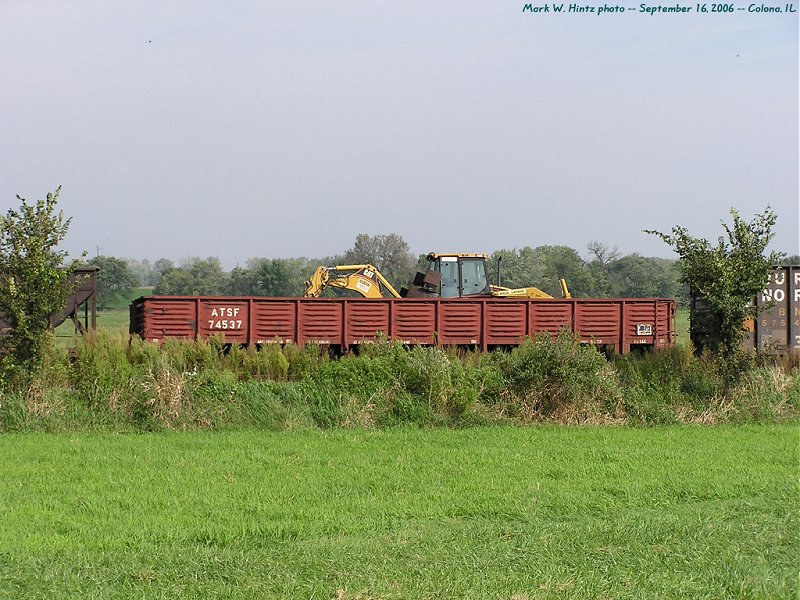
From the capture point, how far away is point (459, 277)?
28.1 meters

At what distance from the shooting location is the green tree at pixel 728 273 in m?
16.5

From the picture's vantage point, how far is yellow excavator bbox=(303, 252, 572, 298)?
28.0 meters

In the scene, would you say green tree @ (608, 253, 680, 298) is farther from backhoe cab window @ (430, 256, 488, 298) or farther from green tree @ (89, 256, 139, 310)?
backhoe cab window @ (430, 256, 488, 298)

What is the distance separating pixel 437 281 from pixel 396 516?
755 inches

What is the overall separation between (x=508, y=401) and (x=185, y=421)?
17.5 ft

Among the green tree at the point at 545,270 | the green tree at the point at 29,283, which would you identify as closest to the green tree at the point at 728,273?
the green tree at the point at 29,283

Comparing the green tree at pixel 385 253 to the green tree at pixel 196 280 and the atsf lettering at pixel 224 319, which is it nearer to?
the green tree at pixel 196 280

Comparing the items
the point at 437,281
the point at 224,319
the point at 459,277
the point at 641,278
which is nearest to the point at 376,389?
the point at 224,319

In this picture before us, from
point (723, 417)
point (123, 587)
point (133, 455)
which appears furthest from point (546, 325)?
point (123, 587)

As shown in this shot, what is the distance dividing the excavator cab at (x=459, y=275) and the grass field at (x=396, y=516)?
47.5 feet

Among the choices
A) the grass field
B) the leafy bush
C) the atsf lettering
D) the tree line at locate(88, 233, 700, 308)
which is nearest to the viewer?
the grass field

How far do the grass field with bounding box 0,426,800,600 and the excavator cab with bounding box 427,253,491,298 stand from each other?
1448cm

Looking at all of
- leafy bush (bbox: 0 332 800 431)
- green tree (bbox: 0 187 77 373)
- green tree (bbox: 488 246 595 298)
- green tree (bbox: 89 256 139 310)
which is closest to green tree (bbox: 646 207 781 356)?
leafy bush (bbox: 0 332 800 431)

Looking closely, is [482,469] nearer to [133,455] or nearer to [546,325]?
[133,455]
